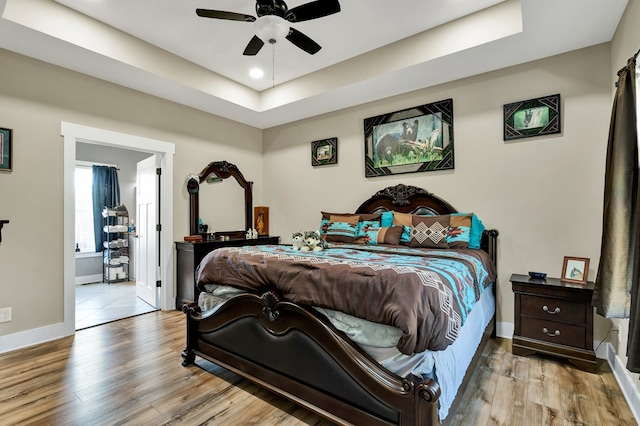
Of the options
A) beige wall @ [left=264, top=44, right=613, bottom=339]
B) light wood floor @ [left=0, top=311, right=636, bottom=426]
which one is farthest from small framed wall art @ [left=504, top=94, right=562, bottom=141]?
light wood floor @ [left=0, top=311, right=636, bottom=426]

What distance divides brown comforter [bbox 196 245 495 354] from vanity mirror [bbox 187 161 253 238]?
7.50ft

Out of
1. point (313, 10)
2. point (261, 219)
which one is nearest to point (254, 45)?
point (313, 10)

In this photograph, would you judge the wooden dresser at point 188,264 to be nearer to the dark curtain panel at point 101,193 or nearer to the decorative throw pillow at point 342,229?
the decorative throw pillow at point 342,229

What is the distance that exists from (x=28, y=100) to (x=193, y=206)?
1.97 meters

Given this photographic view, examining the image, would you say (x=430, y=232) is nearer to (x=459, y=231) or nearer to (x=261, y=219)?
(x=459, y=231)

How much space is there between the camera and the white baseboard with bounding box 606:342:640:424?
1854 mm

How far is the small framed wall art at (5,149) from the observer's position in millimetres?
2820

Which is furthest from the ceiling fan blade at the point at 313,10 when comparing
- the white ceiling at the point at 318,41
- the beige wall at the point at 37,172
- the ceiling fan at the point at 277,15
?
the beige wall at the point at 37,172

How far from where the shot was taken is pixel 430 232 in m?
3.20

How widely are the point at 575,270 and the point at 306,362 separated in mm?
2534

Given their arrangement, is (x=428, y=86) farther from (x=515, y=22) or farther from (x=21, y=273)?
(x=21, y=273)

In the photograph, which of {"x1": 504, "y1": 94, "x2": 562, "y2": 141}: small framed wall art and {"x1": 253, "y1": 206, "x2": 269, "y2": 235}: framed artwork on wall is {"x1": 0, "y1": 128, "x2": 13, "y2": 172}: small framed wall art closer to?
{"x1": 253, "y1": 206, "x2": 269, "y2": 235}: framed artwork on wall

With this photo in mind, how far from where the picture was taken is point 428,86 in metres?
3.70

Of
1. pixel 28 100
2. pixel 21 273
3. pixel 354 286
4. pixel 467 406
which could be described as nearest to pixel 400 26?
pixel 354 286
